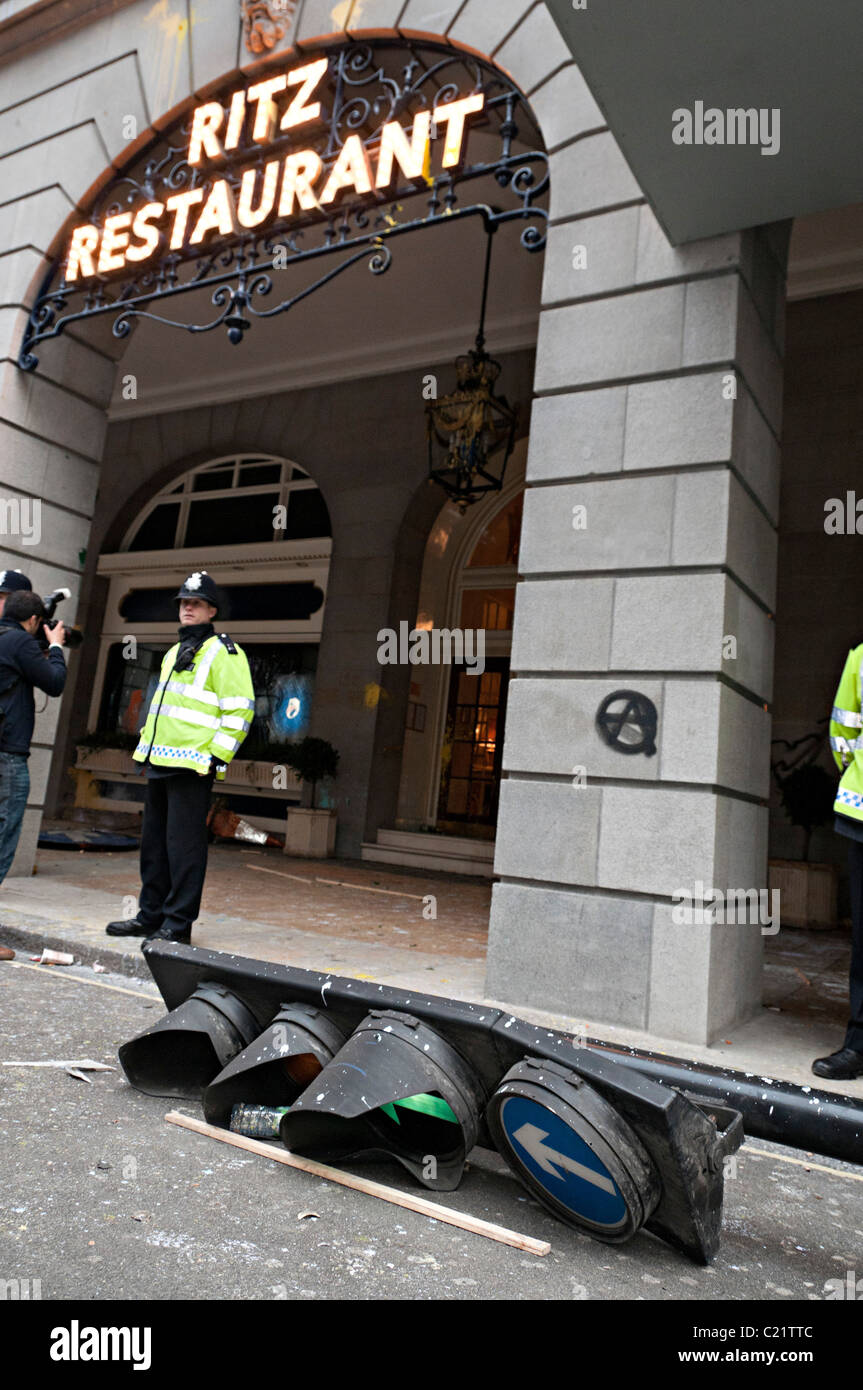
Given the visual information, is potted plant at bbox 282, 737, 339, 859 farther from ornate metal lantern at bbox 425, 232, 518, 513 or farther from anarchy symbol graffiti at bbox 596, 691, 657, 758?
anarchy symbol graffiti at bbox 596, 691, 657, 758

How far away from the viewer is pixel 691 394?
199 inches

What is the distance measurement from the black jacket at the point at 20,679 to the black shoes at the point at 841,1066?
17.4 feet

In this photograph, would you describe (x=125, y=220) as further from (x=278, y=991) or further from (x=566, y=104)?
(x=278, y=991)

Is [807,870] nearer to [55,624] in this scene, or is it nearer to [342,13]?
[55,624]

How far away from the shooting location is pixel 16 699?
21.4 ft

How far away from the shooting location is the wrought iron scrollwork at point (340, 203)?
20.5 feet

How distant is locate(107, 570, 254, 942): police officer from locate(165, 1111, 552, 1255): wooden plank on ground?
257 centimetres

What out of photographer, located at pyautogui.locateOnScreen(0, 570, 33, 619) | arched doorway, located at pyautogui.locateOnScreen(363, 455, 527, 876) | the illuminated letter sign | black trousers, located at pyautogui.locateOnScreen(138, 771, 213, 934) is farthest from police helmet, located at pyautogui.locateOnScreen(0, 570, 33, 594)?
arched doorway, located at pyautogui.locateOnScreen(363, 455, 527, 876)

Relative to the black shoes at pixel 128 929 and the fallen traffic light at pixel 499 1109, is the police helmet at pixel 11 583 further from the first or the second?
the fallen traffic light at pixel 499 1109

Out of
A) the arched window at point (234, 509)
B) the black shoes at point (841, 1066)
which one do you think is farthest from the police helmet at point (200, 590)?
the arched window at point (234, 509)

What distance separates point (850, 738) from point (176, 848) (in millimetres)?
3922

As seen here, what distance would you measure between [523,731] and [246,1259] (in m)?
3.34

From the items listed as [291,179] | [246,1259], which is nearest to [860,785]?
[246,1259]
